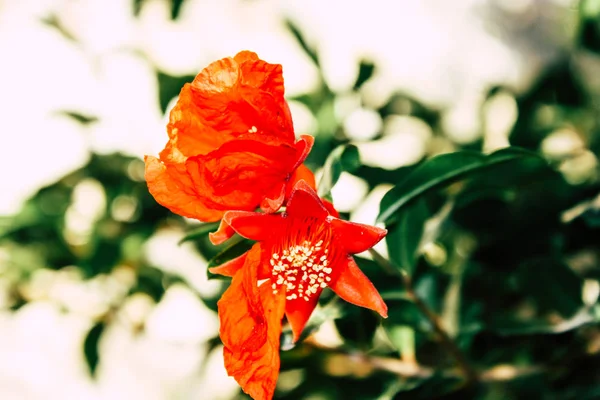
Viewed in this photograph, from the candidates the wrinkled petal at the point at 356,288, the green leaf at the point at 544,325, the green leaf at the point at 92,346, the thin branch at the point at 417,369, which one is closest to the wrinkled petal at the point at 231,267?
the wrinkled petal at the point at 356,288

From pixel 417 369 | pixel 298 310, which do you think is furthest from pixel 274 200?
pixel 417 369

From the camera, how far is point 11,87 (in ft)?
7.50

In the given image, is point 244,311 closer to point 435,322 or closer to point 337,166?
point 337,166

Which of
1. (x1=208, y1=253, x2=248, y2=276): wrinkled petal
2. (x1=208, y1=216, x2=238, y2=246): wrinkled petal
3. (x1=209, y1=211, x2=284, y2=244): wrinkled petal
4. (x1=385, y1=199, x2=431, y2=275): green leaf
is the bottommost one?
(x1=385, y1=199, x2=431, y2=275): green leaf

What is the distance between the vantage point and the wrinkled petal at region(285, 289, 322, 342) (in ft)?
2.33

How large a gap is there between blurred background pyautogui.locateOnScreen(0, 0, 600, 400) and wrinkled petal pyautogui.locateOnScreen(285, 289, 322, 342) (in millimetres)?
103

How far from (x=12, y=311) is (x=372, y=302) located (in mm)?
1150

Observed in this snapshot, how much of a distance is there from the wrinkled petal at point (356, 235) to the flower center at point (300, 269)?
3cm

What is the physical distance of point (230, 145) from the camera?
25.9 inches

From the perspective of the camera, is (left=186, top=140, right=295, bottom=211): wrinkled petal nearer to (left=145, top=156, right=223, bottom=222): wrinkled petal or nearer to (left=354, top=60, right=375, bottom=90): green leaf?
(left=145, top=156, right=223, bottom=222): wrinkled petal

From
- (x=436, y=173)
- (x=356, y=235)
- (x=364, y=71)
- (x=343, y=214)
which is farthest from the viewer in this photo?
(x=364, y=71)

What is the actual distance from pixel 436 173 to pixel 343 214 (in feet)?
0.62

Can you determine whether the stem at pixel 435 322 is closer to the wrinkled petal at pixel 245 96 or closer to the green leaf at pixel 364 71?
the wrinkled petal at pixel 245 96

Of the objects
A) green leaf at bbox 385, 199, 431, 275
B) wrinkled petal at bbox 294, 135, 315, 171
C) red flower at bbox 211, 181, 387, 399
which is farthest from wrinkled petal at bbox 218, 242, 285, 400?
green leaf at bbox 385, 199, 431, 275
